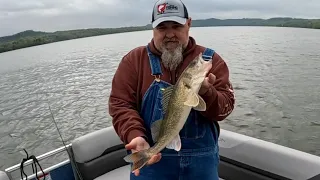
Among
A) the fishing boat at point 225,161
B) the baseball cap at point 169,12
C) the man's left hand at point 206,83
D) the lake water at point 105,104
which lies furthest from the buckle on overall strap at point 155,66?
the lake water at point 105,104

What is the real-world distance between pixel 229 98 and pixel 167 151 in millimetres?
673

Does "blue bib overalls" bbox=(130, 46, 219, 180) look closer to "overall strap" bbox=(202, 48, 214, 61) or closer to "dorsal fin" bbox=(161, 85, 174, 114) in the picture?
"overall strap" bbox=(202, 48, 214, 61)

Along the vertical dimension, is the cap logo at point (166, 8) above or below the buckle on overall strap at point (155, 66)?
above

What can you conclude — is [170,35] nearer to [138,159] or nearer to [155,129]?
[155,129]

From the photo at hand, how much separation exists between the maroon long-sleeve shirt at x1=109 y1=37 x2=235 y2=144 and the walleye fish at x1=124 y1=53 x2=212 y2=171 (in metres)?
0.24

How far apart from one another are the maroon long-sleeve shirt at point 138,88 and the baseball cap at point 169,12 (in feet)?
0.78

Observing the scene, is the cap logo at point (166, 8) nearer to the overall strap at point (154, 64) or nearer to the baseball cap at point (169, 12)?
the baseball cap at point (169, 12)

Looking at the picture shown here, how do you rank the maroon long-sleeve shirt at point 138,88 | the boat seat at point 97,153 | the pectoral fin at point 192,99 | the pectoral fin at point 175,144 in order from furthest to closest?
1. the boat seat at point 97,153
2. the maroon long-sleeve shirt at point 138,88
3. the pectoral fin at point 175,144
4. the pectoral fin at point 192,99

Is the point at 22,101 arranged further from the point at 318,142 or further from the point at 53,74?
the point at 318,142

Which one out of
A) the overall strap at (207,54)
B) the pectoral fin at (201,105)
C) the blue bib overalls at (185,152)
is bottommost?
the blue bib overalls at (185,152)

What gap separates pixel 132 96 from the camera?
9.50 feet

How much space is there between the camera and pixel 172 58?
9.29ft

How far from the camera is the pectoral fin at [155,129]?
260 cm

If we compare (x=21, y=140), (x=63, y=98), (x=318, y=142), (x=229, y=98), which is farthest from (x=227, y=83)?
(x=63, y=98)
